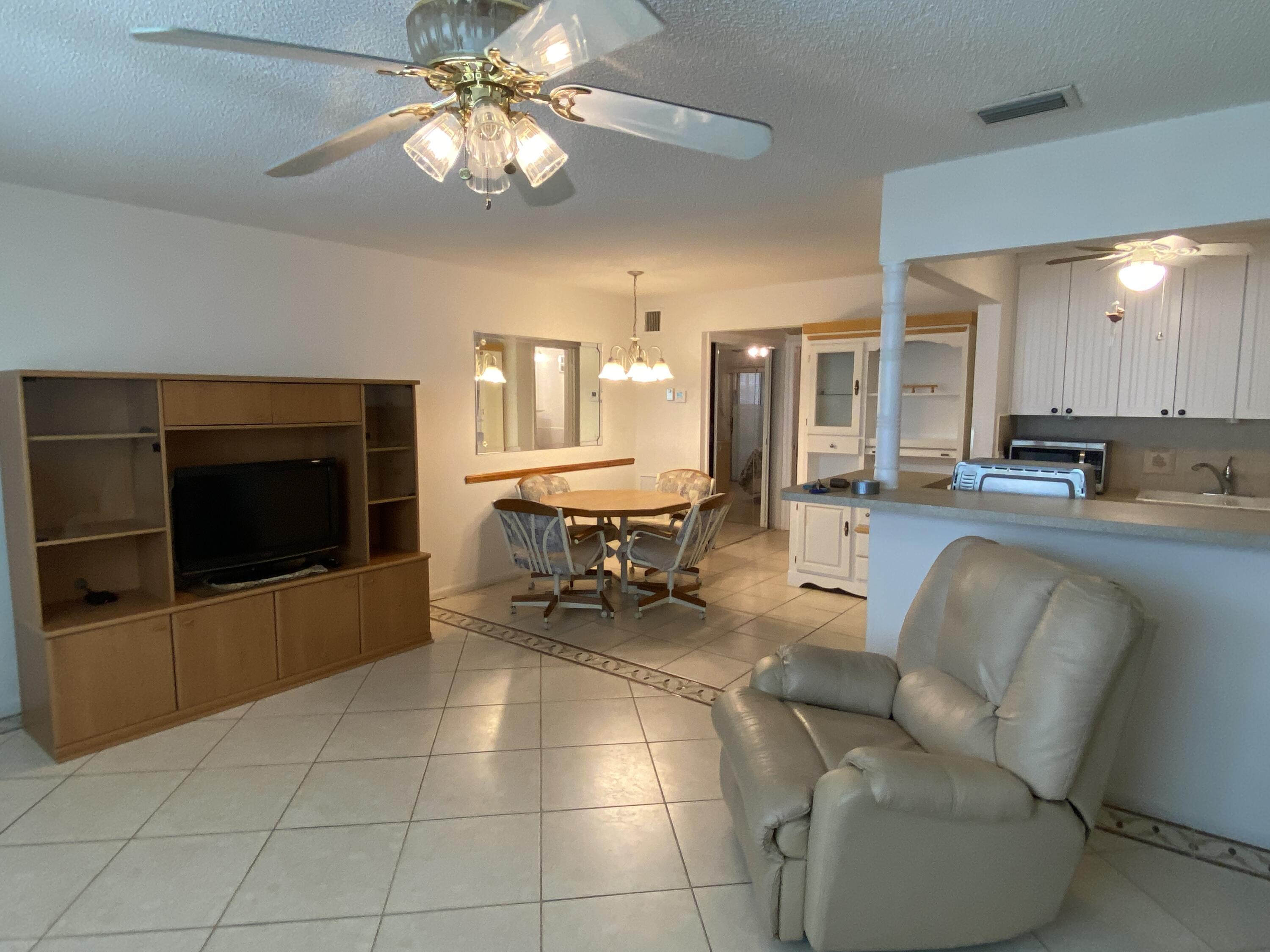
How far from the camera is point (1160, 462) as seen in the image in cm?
437

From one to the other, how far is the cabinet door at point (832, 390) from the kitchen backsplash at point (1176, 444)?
1.11m

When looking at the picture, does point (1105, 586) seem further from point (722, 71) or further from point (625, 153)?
point (625, 153)

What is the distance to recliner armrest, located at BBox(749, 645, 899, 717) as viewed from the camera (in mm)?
2340

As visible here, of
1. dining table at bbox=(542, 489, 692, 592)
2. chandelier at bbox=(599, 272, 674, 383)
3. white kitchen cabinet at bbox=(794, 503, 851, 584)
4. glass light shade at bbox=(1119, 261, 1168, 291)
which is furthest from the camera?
white kitchen cabinet at bbox=(794, 503, 851, 584)

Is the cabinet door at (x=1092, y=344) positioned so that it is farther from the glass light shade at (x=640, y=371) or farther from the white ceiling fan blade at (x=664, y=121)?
the white ceiling fan blade at (x=664, y=121)

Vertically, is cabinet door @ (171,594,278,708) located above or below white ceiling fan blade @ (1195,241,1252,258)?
below

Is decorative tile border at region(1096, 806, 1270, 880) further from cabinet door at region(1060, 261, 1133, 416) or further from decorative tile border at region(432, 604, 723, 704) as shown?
cabinet door at region(1060, 261, 1133, 416)

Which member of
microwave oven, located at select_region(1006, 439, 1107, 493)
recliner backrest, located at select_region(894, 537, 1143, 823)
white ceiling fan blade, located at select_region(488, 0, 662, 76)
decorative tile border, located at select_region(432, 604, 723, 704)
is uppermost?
white ceiling fan blade, located at select_region(488, 0, 662, 76)

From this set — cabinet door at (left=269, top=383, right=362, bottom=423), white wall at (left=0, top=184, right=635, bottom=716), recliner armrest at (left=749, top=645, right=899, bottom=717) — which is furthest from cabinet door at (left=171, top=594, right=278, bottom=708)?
recliner armrest at (left=749, top=645, right=899, bottom=717)

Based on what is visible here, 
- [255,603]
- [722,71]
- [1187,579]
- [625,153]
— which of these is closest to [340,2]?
[722,71]

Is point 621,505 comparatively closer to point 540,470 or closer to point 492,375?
point 540,470

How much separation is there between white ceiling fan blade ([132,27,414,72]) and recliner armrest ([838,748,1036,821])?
185 cm

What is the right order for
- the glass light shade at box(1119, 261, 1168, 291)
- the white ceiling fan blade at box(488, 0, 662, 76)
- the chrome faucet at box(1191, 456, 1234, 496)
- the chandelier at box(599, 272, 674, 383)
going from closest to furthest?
the white ceiling fan blade at box(488, 0, 662, 76), the glass light shade at box(1119, 261, 1168, 291), the chrome faucet at box(1191, 456, 1234, 496), the chandelier at box(599, 272, 674, 383)

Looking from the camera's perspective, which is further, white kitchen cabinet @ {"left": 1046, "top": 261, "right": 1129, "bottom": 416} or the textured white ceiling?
white kitchen cabinet @ {"left": 1046, "top": 261, "right": 1129, "bottom": 416}
